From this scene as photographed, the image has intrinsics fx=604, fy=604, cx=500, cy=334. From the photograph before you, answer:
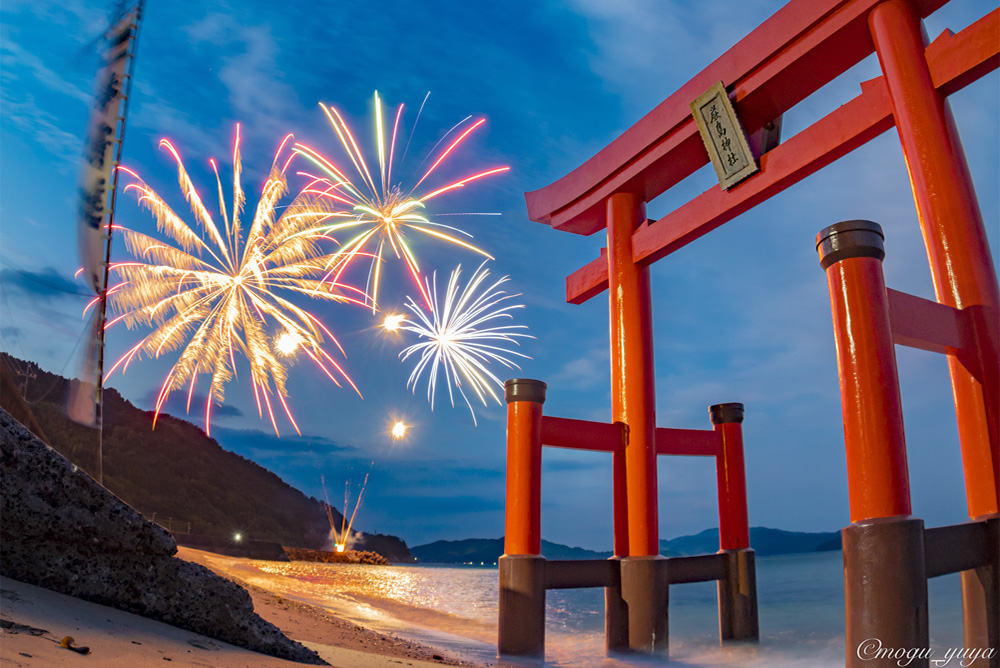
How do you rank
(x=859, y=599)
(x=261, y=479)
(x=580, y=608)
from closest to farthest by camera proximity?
(x=859, y=599)
(x=580, y=608)
(x=261, y=479)

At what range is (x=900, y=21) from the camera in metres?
4.57

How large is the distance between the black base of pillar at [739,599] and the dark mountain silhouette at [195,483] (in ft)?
84.7

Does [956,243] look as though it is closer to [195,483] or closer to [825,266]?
[825,266]

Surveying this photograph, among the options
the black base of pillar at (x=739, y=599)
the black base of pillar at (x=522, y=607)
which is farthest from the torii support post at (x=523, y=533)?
the black base of pillar at (x=739, y=599)

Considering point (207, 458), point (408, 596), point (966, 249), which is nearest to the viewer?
A: point (966, 249)

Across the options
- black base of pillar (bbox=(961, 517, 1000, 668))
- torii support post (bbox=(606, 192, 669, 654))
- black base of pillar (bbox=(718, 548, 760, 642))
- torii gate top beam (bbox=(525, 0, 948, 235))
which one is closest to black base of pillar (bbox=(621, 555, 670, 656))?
torii support post (bbox=(606, 192, 669, 654))

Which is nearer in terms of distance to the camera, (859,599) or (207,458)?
(859,599)

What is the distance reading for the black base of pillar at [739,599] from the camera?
653cm

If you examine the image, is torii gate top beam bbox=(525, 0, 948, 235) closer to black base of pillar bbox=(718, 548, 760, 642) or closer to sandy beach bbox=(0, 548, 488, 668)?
black base of pillar bbox=(718, 548, 760, 642)

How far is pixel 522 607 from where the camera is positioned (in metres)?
5.19

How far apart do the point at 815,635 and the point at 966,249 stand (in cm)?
727

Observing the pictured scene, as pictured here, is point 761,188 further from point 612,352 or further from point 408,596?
point 408,596

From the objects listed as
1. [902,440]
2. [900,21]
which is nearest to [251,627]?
[902,440]

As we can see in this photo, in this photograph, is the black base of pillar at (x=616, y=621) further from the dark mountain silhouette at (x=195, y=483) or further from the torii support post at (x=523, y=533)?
the dark mountain silhouette at (x=195, y=483)
